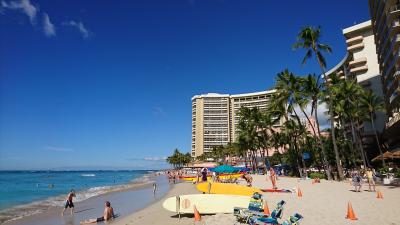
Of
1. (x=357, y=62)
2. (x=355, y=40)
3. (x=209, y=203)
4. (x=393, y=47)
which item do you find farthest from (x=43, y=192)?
(x=355, y=40)

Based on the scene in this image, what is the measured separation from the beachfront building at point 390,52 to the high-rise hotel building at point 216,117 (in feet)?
367

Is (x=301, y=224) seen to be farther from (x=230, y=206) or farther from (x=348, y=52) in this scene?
(x=348, y=52)

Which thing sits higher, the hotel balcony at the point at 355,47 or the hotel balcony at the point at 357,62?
the hotel balcony at the point at 355,47

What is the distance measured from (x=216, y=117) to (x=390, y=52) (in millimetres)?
126144

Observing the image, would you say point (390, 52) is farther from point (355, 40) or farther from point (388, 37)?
point (355, 40)

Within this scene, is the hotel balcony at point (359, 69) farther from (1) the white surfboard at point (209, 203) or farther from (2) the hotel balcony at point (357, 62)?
(1) the white surfboard at point (209, 203)

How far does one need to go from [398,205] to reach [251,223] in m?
8.14

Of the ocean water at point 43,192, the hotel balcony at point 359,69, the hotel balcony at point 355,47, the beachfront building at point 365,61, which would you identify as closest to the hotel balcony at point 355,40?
the beachfront building at point 365,61

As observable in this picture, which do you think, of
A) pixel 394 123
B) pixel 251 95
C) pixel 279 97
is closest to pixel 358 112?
pixel 394 123

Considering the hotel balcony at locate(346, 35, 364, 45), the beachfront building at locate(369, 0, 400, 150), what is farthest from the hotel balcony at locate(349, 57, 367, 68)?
the beachfront building at locate(369, 0, 400, 150)

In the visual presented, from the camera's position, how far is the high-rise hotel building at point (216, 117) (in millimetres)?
171375

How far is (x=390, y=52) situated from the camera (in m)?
50.2

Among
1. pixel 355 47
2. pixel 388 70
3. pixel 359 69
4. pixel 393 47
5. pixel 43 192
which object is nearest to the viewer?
pixel 43 192

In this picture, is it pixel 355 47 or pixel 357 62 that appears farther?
pixel 355 47
